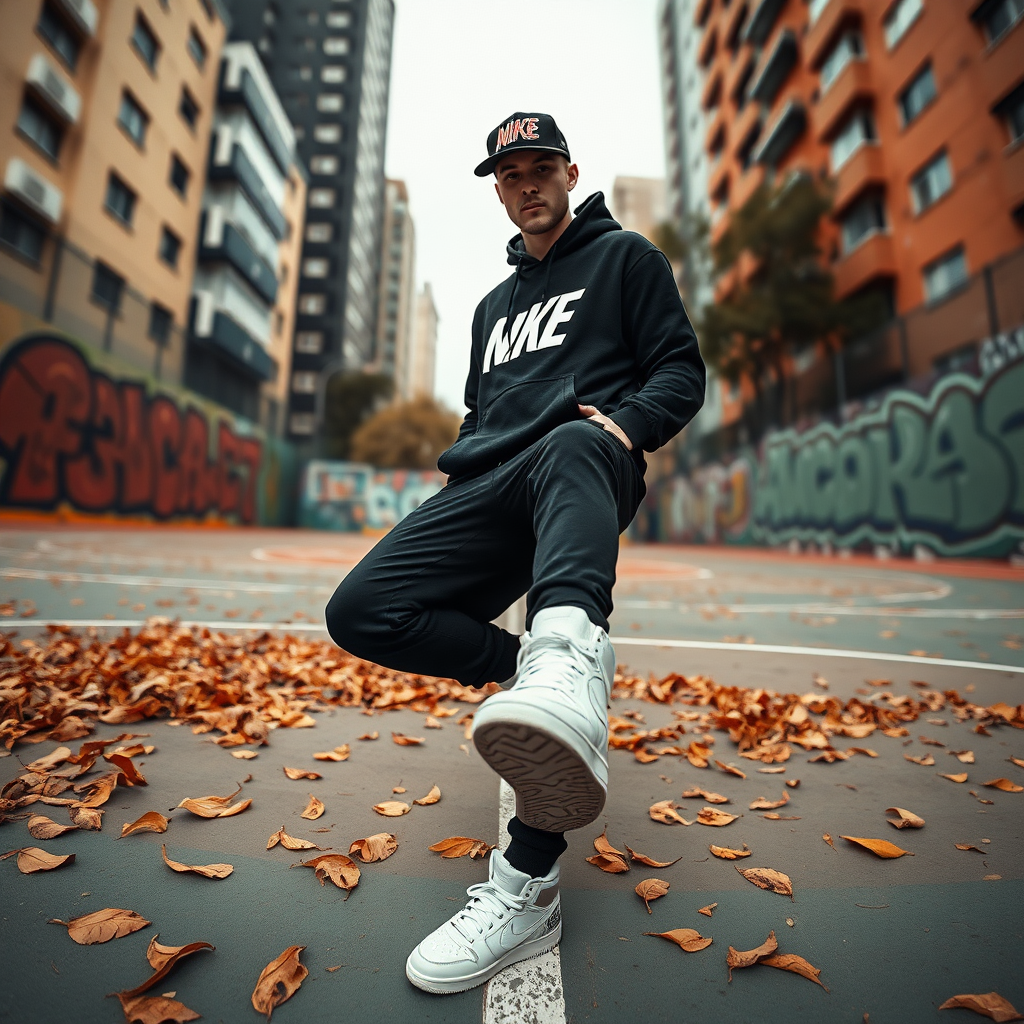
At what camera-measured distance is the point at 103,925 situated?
49.8 inches

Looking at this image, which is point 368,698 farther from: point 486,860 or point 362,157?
point 362,157

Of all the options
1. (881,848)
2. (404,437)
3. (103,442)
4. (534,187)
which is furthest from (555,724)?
(404,437)

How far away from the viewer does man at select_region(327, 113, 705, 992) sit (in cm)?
117

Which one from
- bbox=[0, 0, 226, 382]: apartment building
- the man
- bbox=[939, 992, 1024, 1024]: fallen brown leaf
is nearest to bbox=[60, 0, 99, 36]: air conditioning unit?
bbox=[0, 0, 226, 382]: apartment building

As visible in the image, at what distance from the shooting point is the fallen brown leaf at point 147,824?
1.65 meters

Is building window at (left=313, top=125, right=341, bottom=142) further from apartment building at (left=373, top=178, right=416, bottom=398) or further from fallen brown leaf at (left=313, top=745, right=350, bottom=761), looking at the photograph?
fallen brown leaf at (left=313, top=745, right=350, bottom=761)

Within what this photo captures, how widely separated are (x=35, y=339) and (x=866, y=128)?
25.6m

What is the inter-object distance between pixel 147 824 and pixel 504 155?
6.93 feet

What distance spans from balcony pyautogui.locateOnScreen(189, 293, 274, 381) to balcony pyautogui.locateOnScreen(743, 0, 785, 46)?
1044 inches

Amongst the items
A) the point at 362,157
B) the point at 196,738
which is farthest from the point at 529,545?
the point at 362,157

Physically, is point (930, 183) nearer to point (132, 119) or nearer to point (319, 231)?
point (132, 119)

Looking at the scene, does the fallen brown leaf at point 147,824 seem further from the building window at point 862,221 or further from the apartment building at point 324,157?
the apartment building at point 324,157

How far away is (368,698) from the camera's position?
10.0 ft

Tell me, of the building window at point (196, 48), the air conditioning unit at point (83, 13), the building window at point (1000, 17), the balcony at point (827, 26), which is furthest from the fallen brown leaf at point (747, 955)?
the building window at point (196, 48)
